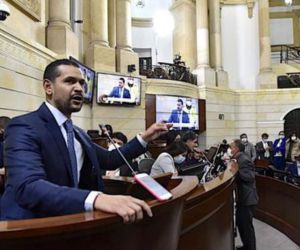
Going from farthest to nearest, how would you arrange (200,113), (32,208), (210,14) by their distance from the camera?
1. (210,14)
2. (200,113)
3. (32,208)

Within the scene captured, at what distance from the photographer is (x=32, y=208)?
4.61 ft

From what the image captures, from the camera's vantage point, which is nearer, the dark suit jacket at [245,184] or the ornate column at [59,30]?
the dark suit jacket at [245,184]

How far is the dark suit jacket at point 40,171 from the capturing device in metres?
1.34

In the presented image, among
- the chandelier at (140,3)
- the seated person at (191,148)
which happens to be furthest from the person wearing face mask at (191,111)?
the seated person at (191,148)

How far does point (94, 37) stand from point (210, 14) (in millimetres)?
A: 6980

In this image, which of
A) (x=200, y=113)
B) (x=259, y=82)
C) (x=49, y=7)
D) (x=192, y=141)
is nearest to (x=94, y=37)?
(x=49, y=7)

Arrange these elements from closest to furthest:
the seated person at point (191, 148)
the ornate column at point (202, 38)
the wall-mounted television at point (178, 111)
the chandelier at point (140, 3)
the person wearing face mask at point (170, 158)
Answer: the person wearing face mask at point (170, 158), the seated person at point (191, 148), the wall-mounted television at point (178, 111), the ornate column at point (202, 38), the chandelier at point (140, 3)

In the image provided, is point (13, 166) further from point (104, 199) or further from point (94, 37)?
point (94, 37)

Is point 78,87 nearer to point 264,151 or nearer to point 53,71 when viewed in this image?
point 53,71

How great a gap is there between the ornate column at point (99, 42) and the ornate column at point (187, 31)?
18.4 feet

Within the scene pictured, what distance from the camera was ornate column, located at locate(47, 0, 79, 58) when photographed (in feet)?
26.5

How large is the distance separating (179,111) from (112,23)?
132 inches

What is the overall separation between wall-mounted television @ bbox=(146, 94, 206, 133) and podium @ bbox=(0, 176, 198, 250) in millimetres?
9480

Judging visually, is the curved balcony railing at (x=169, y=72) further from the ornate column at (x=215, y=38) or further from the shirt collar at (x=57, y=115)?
the shirt collar at (x=57, y=115)
